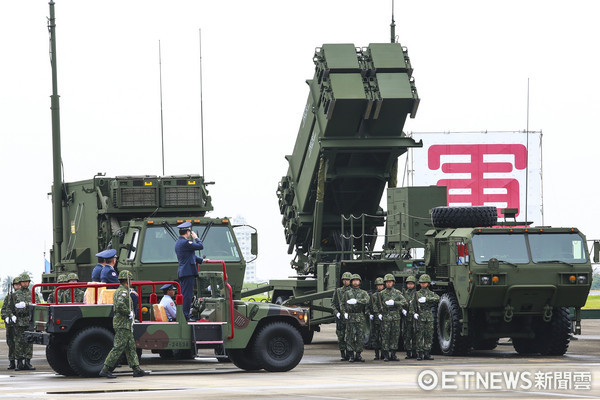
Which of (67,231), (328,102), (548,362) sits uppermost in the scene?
(328,102)

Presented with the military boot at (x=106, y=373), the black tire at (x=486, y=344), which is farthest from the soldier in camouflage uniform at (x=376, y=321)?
the military boot at (x=106, y=373)

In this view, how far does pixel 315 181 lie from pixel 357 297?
4859 mm

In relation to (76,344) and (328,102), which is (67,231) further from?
(76,344)

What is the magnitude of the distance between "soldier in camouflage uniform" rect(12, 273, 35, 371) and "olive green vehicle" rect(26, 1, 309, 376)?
669 millimetres

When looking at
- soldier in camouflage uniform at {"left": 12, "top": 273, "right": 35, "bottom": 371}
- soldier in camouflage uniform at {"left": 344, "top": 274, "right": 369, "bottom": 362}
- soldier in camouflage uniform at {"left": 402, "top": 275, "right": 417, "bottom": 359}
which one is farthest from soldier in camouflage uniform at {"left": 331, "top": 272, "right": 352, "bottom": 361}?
soldier in camouflage uniform at {"left": 12, "top": 273, "right": 35, "bottom": 371}

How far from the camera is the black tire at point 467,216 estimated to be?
21109 millimetres

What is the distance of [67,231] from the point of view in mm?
23734

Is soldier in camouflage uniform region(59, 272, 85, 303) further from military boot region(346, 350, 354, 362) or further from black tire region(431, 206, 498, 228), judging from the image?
Result: black tire region(431, 206, 498, 228)

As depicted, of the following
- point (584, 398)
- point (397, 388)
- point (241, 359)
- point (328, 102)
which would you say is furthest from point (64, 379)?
point (328, 102)

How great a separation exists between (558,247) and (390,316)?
300 centimetres

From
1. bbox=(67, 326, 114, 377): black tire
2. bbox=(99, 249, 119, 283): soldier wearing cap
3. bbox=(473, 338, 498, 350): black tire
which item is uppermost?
bbox=(99, 249, 119, 283): soldier wearing cap

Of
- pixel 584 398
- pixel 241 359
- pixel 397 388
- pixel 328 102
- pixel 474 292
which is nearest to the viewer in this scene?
pixel 584 398

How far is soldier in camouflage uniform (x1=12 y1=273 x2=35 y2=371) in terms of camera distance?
731 inches

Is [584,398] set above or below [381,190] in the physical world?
below
